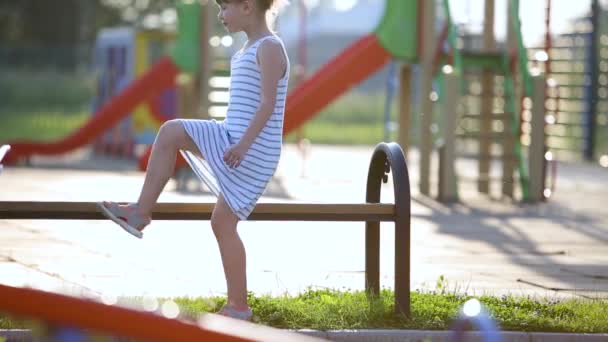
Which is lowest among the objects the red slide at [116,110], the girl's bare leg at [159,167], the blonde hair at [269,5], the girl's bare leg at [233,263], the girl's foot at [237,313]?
the red slide at [116,110]

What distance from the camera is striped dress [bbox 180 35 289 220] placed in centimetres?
532

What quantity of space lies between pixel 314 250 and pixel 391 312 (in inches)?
131

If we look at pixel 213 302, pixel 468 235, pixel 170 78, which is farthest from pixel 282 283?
pixel 170 78

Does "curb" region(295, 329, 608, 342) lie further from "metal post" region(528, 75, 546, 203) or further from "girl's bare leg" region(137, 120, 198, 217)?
"metal post" region(528, 75, 546, 203)

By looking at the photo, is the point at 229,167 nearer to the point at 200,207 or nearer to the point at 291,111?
the point at 200,207

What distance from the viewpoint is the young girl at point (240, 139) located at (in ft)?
17.3

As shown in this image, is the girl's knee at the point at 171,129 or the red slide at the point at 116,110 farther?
the red slide at the point at 116,110

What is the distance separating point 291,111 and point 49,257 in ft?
22.9

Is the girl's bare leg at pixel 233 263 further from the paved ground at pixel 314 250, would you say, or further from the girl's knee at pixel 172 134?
the paved ground at pixel 314 250

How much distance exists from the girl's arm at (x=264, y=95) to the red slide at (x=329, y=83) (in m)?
8.92

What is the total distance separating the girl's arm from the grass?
0.70 meters

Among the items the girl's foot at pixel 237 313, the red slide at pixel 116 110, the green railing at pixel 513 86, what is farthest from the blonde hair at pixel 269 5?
the red slide at pixel 116 110

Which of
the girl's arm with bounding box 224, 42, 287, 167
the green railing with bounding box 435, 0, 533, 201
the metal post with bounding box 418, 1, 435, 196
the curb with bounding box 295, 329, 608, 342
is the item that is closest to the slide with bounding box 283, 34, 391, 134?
the metal post with bounding box 418, 1, 435, 196

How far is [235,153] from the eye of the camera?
5277 mm
